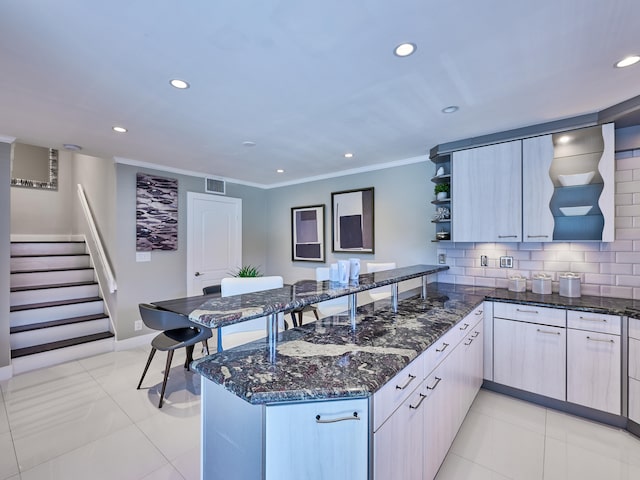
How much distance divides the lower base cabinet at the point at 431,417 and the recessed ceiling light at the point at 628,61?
72.3 inches

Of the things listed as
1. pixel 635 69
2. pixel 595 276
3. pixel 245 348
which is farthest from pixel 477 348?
pixel 635 69

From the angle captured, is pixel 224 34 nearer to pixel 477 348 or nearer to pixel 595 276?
pixel 477 348

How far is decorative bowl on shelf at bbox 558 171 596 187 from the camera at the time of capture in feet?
8.16

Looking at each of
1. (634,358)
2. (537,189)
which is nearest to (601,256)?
(537,189)

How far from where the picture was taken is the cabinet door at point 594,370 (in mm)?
2111

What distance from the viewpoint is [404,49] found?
1.57 metres

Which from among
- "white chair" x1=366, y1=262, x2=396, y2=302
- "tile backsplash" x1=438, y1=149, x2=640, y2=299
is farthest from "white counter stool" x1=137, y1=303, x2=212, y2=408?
"tile backsplash" x1=438, y1=149, x2=640, y2=299

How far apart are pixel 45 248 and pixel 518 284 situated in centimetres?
656

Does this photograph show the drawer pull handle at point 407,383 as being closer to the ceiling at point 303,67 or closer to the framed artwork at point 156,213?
the ceiling at point 303,67

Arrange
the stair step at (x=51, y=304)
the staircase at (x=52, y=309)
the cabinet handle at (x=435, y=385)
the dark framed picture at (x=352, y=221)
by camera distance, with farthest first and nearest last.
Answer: the dark framed picture at (x=352, y=221)
the stair step at (x=51, y=304)
the staircase at (x=52, y=309)
the cabinet handle at (x=435, y=385)

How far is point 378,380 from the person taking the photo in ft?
3.57

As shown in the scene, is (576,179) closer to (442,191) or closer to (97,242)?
(442,191)

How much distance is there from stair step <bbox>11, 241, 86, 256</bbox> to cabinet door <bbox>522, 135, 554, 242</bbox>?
20.8 ft

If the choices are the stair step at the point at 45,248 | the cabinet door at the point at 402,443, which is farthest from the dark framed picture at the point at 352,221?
the stair step at the point at 45,248
